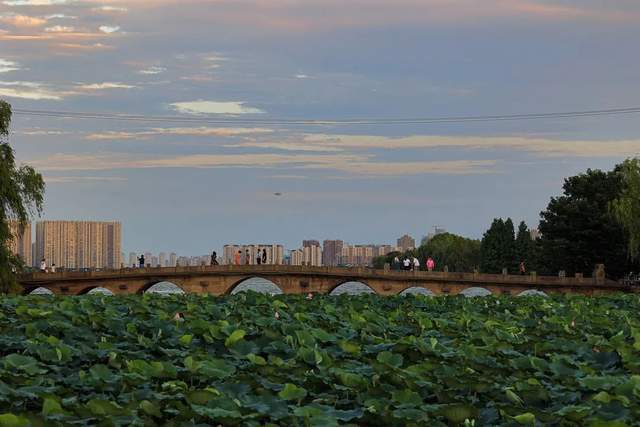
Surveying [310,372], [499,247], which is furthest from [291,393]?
[499,247]

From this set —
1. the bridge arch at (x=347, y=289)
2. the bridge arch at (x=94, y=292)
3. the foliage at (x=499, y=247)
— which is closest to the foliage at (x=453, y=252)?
the foliage at (x=499, y=247)

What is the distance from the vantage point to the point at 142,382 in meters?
7.66

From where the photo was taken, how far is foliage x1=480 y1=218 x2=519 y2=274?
335 feet

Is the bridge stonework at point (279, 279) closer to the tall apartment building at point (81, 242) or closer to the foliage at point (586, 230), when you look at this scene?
the foliage at point (586, 230)

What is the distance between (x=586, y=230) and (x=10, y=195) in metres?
42.7

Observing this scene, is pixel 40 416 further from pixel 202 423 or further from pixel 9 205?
pixel 9 205

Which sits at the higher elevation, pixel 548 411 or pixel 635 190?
pixel 635 190

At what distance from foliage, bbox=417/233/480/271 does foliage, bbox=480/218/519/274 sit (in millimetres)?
10327

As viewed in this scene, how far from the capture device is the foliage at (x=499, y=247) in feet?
335

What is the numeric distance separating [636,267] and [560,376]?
64934 mm

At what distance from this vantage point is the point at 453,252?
134 m

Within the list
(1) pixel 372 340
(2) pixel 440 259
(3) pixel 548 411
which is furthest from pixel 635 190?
(2) pixel 440 259

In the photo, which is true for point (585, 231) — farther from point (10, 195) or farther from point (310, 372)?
point (310, 372)

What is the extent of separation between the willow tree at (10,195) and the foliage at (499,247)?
6415cm
